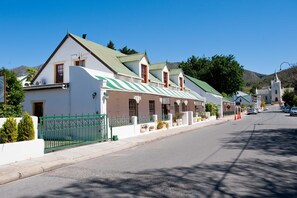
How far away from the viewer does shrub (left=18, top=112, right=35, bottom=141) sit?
9.66 metres

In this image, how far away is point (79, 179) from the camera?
22.9 feet

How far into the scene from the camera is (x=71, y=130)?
13.1 m

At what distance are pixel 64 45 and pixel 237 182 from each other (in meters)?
18.7

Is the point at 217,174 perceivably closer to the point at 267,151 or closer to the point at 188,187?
the point at 188,187

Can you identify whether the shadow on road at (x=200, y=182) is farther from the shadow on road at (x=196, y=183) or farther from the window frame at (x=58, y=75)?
the window frame at (x=58, y=75)

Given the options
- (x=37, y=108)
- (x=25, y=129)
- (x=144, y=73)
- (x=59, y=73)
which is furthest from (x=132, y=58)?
(x=25, y=129)

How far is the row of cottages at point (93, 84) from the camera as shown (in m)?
15.5

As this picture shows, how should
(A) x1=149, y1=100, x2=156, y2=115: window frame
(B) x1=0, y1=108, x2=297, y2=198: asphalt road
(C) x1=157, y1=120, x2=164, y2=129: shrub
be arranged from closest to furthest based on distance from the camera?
1. (B) x1=0, y1=108, x2=297, y2=198: asphalt road
2. (C) x1=157, y1=120, x2=164, y2=129: shrub
3. (A) x1=149, y1=100, x2=156, y2=115: window frame

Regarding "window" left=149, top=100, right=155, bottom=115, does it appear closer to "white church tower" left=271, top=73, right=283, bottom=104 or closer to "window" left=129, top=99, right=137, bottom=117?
"window" left=129, top=99, right=137, bottom=117

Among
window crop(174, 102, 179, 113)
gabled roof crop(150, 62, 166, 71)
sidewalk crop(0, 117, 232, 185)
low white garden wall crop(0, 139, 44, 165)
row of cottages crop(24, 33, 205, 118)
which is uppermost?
gabled roof crop(150, 62, 166, 71)

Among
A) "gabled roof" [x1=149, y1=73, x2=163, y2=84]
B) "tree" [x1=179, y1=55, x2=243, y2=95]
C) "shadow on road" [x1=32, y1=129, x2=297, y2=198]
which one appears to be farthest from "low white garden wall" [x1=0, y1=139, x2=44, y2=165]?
"tree" [x1=179, y1=55, x2=243, y2=95]

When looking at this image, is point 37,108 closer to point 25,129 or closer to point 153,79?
point 25,129

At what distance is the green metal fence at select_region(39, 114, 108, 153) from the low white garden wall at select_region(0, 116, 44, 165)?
0.60 meters

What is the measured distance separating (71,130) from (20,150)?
3.90 meters
